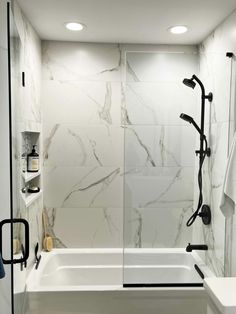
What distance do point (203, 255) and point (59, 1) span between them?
7.81ft

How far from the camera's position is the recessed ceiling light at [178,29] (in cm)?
236

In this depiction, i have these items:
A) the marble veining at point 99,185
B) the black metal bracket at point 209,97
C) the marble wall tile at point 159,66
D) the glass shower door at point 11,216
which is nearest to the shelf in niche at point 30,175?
the marble veining at point 99,185

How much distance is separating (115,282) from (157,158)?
126cm

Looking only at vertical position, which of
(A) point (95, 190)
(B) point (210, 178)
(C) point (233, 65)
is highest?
(C) point (233, 65)

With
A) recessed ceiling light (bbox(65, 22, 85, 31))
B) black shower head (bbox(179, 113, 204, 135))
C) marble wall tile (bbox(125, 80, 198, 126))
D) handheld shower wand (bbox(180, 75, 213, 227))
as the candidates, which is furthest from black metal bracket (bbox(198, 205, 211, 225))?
recessed ceiling light (bbox(65, 22, 85, 31))

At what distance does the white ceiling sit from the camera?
195 cm

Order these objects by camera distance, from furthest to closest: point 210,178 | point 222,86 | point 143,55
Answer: point 143,55 < point 210,178 < point 222,86

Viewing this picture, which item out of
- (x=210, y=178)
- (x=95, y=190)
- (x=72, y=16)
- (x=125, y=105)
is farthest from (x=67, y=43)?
(x=210, y=178)

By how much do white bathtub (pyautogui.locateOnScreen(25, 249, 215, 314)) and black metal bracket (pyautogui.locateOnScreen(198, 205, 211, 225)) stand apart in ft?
1.35

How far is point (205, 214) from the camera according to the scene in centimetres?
251

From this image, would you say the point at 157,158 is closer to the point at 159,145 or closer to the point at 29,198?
the point at 159,145

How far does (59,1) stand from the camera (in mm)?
1920

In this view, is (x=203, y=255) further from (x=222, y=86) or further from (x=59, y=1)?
(x=59, y=1)

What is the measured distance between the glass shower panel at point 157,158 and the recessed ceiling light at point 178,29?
28 centimetres
